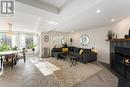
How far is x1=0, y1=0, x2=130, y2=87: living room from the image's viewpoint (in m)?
2.90

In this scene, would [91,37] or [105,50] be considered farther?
[91,37]

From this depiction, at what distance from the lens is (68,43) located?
10.2 m

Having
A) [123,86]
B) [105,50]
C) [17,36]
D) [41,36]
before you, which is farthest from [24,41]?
[123,86]

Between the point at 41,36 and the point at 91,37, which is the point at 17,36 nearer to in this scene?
the point at 41,36

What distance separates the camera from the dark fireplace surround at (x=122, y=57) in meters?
3.70

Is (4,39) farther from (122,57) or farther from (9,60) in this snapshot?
(122,57)

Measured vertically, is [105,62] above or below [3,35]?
below

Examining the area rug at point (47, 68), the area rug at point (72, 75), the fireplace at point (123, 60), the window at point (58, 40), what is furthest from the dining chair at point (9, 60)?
the fireplace at point (123, 60)

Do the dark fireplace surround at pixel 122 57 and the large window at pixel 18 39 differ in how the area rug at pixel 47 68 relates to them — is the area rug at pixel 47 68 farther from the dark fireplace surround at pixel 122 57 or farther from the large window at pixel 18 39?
the large window at pixel 18 39

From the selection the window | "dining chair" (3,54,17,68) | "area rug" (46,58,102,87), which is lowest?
"area rug" (46,58,102,87)

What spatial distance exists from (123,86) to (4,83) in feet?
13.4

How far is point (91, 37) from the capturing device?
750 centimetres

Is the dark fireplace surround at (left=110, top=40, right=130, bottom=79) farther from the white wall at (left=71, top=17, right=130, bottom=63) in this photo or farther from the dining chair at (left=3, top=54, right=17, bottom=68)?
the dining chair at (left=3, top=54, right=17, bottom=68)

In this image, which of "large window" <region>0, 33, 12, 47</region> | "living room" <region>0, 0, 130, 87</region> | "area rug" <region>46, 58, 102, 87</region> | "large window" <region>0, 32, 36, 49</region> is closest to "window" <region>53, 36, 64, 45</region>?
"living room" <region>0, 0, 130, 87</region>
